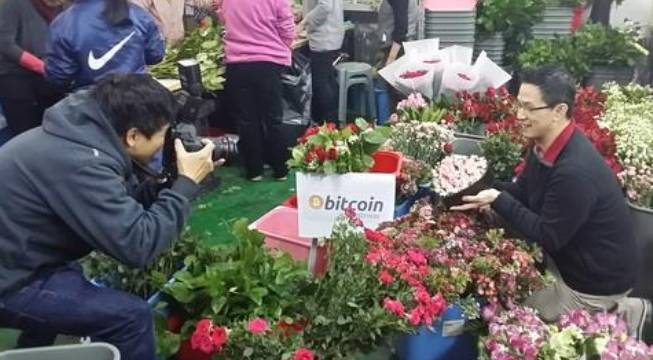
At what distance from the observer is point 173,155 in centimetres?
260

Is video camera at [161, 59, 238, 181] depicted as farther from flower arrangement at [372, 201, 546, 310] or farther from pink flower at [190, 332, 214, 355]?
pink flower at [190, 332, 214, 355]

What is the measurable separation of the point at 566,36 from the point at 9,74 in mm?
3841

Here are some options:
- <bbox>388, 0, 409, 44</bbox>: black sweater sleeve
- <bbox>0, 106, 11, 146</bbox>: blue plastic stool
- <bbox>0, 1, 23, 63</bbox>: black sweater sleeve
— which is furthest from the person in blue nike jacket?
<bbox>388, 0, 409, 44</bbox>: black sweater sleeve

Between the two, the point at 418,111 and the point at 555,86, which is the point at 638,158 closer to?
the point at 555,86

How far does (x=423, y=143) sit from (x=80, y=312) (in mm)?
1843

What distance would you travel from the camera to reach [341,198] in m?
2.91

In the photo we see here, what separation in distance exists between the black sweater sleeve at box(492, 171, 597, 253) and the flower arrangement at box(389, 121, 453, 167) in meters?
0.81

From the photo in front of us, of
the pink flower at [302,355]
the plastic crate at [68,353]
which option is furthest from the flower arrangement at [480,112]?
the plastic crate at [68,353]

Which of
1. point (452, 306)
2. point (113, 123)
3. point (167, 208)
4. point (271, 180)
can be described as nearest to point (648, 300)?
point (452, 306)

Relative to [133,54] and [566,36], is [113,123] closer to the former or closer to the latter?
[133,54]

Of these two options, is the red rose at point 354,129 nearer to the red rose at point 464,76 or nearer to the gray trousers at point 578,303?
the gray trousers at point 578,303

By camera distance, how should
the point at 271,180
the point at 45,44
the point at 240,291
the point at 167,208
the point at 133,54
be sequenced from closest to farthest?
1. the point at 167,208
2. the point at 240,291
3. the point at 133,54
4. the point at 45,44
5. the point at 271,180

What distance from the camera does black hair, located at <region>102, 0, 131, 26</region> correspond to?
3410 millimetres

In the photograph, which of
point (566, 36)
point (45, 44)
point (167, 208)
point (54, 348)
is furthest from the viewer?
point (566, 36)
